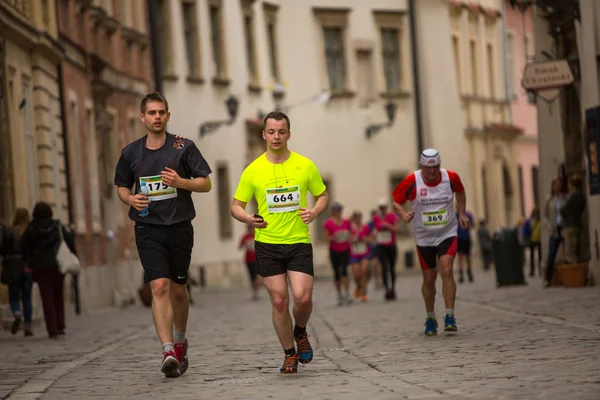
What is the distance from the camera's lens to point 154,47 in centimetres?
4225

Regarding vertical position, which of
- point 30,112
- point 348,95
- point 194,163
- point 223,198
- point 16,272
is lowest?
point 16,272

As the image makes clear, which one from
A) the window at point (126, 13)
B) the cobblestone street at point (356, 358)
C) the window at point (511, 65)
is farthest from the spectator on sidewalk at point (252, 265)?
the window at point (511, 65)

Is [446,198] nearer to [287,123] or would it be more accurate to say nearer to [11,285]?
[287,123]

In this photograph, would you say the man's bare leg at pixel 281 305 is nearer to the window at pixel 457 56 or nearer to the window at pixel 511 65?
the window at pixel 457 56

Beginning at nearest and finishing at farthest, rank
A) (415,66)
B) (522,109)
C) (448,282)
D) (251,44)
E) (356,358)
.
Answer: (356,358) < (448,282) < (251,44) < (415,66) < (522,109)

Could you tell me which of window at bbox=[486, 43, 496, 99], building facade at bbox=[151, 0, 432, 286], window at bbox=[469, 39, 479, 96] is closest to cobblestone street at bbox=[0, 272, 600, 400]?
building facade at bbox=[151, 0, 432, 286]

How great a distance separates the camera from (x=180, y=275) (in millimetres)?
12570

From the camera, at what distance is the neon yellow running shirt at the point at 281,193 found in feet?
40.0

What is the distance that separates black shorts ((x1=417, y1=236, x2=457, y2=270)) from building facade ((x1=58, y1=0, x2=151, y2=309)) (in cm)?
1579

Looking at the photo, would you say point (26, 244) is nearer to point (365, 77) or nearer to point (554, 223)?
point (554, 223)

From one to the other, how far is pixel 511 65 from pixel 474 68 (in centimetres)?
377

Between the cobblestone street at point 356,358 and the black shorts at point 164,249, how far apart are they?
2.64 feet

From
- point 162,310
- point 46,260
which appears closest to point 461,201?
point 162,310

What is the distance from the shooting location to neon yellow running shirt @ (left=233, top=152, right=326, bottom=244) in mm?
12188
